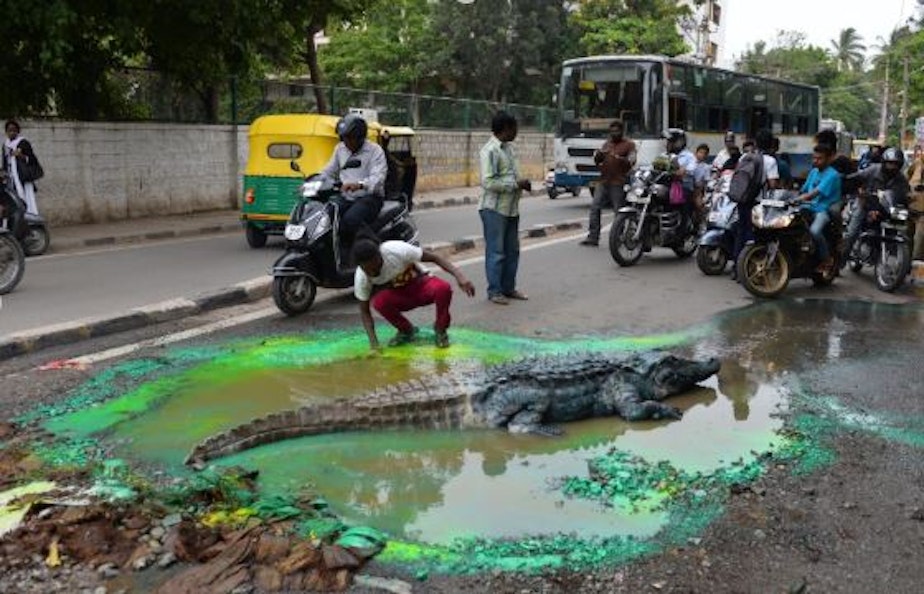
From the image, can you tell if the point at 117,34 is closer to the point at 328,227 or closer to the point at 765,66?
the point at 328,227

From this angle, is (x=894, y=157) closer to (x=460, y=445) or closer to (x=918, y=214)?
(x=918, y=214)

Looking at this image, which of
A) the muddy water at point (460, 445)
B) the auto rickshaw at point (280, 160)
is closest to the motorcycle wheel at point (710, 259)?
the muddy water at point (460, 445)

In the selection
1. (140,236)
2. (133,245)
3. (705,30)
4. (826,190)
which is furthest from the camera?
(705,30)

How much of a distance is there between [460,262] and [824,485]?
709cm

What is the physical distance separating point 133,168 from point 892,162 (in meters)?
12.1

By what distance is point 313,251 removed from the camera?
24.3ft

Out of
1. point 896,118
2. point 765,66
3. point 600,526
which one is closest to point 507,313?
point 600,526

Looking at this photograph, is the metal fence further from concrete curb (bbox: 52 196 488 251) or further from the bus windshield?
the bus windshield

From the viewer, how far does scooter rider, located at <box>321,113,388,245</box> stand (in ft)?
24.5

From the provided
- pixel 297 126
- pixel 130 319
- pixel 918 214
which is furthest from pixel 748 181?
pixel 130 319

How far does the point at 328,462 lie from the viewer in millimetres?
4211

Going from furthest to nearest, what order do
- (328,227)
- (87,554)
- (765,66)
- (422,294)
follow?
(765,66) < (328,227) < (422,294) < (87,554)

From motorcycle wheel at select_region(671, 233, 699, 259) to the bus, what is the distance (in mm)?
5715

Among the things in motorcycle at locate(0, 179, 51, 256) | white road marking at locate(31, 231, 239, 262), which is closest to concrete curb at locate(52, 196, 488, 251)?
white road marking at locate(31, 231, 239, 262)
